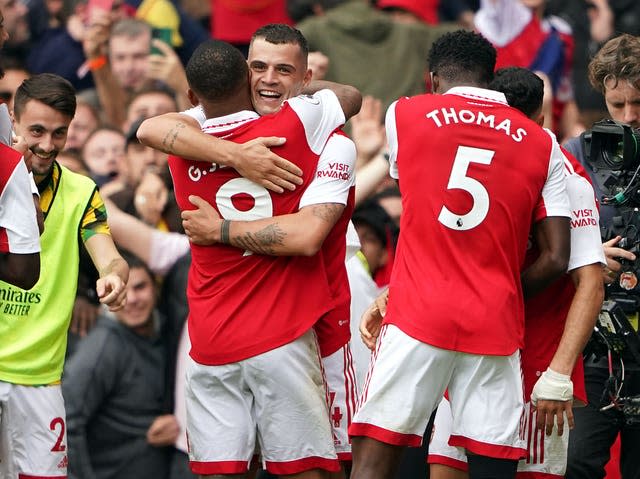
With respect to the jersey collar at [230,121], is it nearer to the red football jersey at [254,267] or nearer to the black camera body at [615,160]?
the red football jersey at [254,267]

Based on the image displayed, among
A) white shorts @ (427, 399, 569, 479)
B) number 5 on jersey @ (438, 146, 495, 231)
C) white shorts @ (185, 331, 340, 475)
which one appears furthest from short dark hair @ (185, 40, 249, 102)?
white shorts @ (427, 399, 569, 479)

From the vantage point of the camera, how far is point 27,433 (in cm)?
716

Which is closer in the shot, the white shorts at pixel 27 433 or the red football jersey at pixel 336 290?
the red football jersey at pixel 336 290

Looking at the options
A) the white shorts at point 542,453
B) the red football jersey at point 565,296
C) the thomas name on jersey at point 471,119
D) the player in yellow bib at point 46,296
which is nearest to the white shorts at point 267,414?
the white shorts at point 542,453

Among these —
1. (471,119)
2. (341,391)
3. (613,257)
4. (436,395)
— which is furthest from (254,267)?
(613,257)

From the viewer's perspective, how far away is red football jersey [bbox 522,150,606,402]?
640 cm

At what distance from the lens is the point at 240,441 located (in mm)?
6461

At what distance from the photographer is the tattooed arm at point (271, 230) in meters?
6.27

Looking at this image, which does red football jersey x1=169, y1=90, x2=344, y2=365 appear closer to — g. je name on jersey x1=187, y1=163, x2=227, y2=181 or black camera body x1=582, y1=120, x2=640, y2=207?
g. je name on jersey x1=187, y1=163, x2=227, y2=181

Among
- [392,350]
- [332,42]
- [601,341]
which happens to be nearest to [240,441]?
[392,350]

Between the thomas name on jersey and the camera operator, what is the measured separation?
1036 millimetres

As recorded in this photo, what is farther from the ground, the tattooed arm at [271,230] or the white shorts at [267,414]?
the tattooed arm at [271,230]

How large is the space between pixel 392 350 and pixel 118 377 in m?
3.69

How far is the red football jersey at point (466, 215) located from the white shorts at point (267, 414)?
58 centimetres
